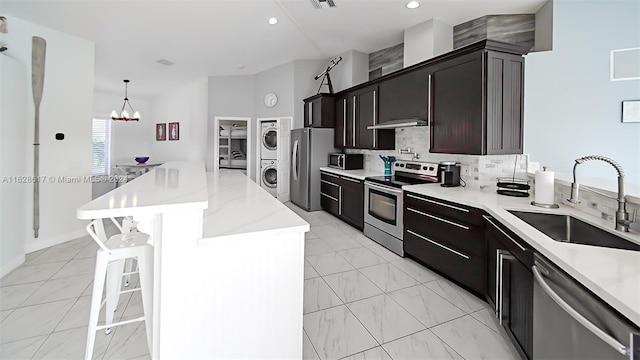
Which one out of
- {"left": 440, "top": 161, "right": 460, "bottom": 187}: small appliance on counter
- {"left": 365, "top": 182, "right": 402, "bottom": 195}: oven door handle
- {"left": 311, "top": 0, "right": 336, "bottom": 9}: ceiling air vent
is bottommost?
{"left": 365, "top": 182, "right": 402, "bottom": 195}: oven door handle

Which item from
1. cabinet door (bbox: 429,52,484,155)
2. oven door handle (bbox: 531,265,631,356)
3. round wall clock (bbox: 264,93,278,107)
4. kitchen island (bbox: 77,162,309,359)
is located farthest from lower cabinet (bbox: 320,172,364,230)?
oven door handle (bbox: 531,265,631,356)

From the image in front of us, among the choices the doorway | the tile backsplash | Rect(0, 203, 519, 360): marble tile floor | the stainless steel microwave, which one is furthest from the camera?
the doorway

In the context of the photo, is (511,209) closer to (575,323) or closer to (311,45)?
(575,323)

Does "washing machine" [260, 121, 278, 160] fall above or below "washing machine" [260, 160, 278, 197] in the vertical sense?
above

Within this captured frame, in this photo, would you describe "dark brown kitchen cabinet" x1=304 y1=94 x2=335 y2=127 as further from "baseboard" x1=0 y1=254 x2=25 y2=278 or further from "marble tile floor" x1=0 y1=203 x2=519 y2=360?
"baseboard" x1=0 y1=254 x2=25 y2=278

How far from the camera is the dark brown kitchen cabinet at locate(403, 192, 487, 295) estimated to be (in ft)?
7.65

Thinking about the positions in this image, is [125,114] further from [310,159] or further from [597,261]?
[597,261]

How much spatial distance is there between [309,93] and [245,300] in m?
5.07

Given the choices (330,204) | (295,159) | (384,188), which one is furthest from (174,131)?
(384,188)

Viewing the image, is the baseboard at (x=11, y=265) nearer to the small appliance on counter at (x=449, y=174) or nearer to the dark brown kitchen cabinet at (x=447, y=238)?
the dark brown kitchen cabinet at (x=447, y=238)

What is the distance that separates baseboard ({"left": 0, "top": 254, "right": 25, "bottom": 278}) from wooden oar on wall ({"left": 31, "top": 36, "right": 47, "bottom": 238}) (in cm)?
55

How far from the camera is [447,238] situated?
2.61 meters

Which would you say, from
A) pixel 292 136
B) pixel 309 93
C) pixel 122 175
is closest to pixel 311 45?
pixel 309 93

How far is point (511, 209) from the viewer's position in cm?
208
